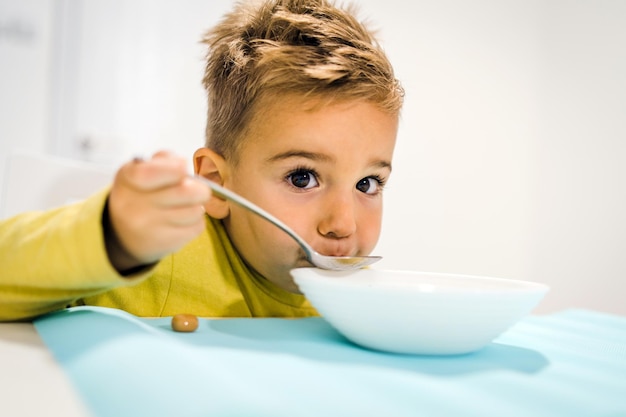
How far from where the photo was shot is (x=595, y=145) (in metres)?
2.45

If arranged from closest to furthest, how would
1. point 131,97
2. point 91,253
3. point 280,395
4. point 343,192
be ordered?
point 280,395, point 91,253, point 343,192, point 131,97

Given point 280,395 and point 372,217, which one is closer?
point 280,395

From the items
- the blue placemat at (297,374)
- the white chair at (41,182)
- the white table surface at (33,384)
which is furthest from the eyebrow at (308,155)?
the white chair at (41,182)

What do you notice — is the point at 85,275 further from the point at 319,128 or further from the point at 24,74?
the point at 24,74

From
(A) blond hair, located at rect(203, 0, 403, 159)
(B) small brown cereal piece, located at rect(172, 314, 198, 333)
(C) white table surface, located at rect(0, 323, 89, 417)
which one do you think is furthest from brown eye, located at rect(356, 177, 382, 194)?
(C) white table surface, located at rect(0, 323, 89, 417)

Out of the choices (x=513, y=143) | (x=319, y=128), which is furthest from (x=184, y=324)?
(x=513, y=143)

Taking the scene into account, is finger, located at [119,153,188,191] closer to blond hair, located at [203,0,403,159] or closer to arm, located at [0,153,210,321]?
arm, located at [0,153,210,321]

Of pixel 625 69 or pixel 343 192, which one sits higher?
pixel 625 69

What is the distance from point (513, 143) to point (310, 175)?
6.85ft

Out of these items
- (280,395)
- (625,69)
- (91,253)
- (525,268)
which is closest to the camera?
(280,395)

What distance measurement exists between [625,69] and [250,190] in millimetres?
2148

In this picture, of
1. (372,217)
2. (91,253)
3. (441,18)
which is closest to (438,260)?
(441,18)

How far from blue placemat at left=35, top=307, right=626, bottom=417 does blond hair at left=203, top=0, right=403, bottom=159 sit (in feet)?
1.07

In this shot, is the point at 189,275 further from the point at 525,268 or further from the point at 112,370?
the point at 525,268
